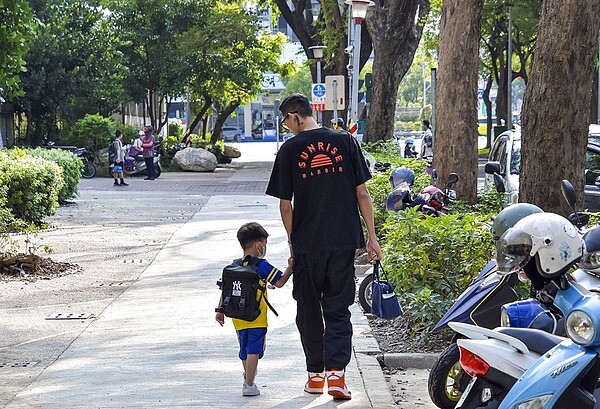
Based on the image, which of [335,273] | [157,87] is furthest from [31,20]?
[157,87]

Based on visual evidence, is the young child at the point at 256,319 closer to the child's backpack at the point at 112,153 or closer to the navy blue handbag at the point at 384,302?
the navy blue handbag at the point at 384,302

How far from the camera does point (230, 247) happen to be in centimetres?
1567

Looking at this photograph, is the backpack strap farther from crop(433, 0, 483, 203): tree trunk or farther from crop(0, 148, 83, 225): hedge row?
crop(0, 148, 83, 225): hedge row

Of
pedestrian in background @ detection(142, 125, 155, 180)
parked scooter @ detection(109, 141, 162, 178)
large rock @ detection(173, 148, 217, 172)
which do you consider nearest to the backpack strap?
pedestrian in background @ detection(142, 125, 155, 180)

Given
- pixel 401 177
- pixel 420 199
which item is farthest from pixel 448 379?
pixel 401 177

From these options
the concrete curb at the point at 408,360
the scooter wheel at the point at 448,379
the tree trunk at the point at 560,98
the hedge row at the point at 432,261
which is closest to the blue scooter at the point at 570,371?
the scooter wheel at the point at 448,379

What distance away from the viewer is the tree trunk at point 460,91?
50.4 ft

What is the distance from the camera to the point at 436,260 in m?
9.12

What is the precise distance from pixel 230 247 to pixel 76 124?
21.9 meters

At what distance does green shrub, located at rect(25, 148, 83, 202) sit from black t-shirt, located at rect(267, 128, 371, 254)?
49.7 feet

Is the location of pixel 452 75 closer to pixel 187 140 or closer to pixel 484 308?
pixel 484 308

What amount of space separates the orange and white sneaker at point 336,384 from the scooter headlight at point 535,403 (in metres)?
2.45

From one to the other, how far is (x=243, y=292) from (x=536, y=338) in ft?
7.79

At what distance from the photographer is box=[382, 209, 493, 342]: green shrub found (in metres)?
8.73
